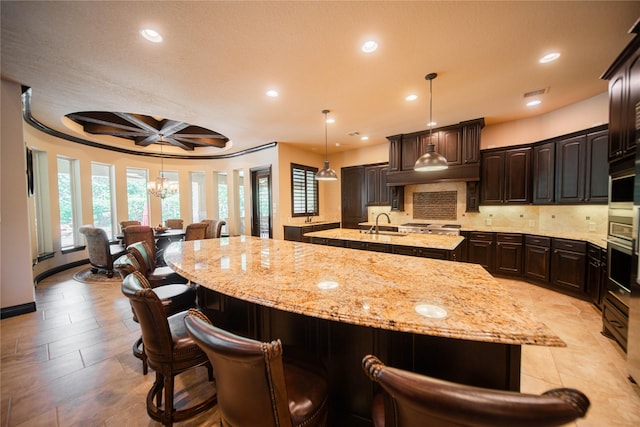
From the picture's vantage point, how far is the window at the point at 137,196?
257 inches

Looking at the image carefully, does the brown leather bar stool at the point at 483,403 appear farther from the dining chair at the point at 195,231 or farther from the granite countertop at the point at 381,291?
the dining chair at the point at 195,231

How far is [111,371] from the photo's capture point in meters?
2.03

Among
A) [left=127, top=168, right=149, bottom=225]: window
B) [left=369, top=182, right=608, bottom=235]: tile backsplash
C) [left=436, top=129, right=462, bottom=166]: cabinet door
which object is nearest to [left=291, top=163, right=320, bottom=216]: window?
[left=369, top=182, right=608, bottom=235]: tile backsplash

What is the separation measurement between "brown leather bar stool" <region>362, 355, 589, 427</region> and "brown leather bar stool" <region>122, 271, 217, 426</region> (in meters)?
1.22

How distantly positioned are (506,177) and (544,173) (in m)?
0.51

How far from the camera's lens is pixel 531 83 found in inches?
119

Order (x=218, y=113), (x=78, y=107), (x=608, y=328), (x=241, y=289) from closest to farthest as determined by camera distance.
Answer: (x=241, y=289) < (x=608, y=328) < (x=78, y=107) < (x=218, y=113)

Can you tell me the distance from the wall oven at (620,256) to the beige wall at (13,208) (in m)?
6.44

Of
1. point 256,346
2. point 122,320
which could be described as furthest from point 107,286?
point 256,346

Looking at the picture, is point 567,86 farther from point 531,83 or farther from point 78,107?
point 78,107

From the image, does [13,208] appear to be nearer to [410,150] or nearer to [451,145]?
[410,150]

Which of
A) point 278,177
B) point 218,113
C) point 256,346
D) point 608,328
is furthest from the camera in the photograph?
point 278,177

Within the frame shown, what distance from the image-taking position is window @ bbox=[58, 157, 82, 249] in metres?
5.14

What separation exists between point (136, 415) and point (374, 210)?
214 inches
